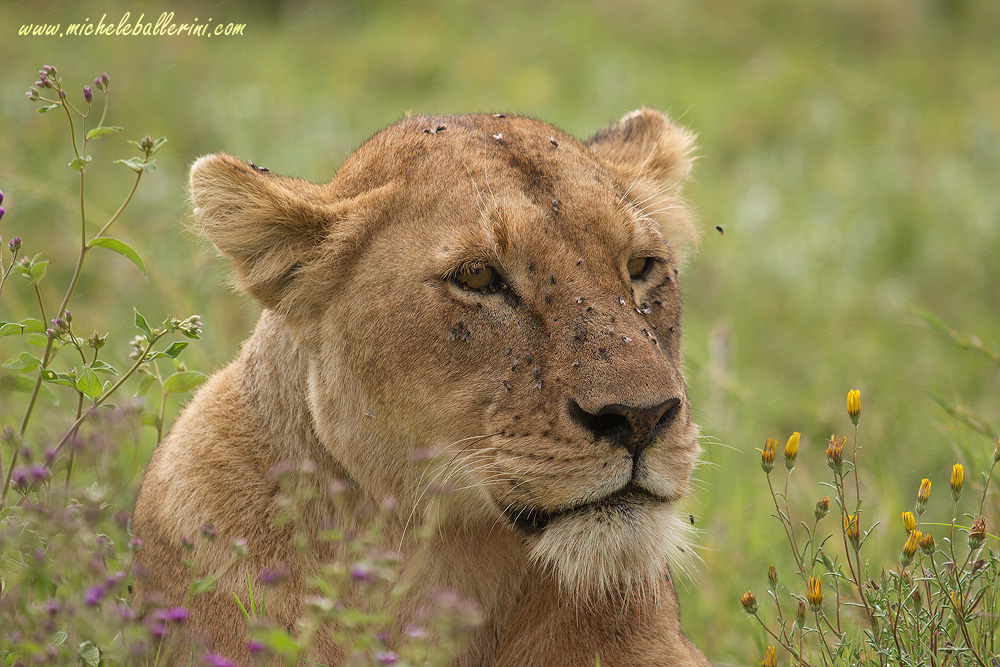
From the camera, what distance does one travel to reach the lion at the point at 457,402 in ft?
9.20

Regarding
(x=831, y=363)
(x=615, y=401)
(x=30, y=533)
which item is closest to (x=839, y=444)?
(x=615, y=401)

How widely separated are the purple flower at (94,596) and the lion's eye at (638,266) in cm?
177

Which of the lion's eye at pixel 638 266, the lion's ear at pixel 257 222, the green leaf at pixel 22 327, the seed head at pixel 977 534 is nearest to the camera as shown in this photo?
the seed head at pixel 977 534

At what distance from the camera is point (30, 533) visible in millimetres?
2768

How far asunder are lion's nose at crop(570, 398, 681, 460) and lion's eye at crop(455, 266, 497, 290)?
1.63ft

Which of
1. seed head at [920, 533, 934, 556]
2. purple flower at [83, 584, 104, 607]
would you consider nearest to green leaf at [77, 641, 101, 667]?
purple flower at [83, 584, 104, 607]

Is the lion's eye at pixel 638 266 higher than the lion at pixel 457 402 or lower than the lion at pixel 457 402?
higher

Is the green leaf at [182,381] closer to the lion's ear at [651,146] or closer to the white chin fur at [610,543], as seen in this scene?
the white chin fur at [610,543]

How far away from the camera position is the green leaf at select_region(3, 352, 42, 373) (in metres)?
2.90

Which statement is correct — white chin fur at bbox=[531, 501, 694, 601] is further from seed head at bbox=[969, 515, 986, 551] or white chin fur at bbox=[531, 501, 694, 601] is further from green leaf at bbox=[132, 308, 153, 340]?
green leaf at bbox=[132, 308, 153, 340]

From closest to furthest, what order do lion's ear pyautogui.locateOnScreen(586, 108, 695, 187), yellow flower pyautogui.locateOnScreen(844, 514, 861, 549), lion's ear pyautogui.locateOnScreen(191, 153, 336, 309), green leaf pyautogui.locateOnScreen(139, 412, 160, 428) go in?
1. yellow flower pyautogui.locateOnScreen(844, 514, 861, 549)
2. lion's ear pyautogui.locateOnScreen(191, 153, 336, 309)
3. green leaf pyautogui.locateOnScreen(139, 412, 160, 428)
4. lion's ear pyautogui.locateOnScreen(586, 108, 695, 187)

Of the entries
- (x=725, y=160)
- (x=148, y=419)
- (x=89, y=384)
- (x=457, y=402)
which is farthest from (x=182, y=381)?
(x=725, y=160)

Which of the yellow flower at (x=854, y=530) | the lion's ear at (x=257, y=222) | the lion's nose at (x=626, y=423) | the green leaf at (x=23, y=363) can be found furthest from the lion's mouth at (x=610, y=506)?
the green leaf at (x=23, y=363)

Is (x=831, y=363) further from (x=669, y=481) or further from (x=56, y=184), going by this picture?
(x=56, y=184)
